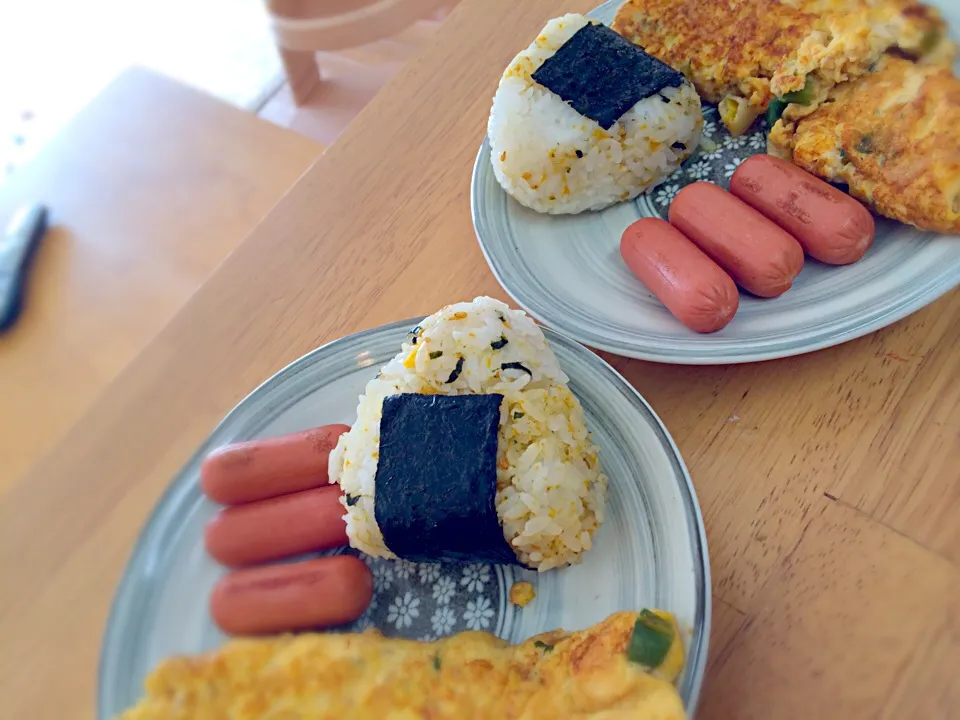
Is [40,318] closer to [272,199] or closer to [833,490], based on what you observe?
[272,199]

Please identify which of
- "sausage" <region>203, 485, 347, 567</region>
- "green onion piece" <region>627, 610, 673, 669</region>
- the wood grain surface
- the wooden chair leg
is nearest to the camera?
"green onion piece" <region>627, 610, 673, 669</region>

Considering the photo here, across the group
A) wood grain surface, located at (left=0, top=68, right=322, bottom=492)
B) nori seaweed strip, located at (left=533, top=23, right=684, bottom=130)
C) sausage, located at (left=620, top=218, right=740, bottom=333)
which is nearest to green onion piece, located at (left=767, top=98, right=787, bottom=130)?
nori seaweed strip, located at (left=533, top=23, right=684, bottom=130)

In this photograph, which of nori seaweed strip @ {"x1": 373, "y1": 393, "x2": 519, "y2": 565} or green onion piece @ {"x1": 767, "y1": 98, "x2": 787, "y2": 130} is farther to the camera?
green onion piece @ {"x1": 767, "y1": 98, "x2": 787, "y2": 130}

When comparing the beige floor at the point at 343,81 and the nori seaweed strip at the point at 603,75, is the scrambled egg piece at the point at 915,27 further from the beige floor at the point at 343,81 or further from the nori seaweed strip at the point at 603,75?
the beige floor at the point at 343,81

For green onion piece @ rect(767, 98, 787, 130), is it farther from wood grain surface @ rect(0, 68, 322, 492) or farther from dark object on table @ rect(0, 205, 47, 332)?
dark object on table @ rect(0, 205, 47, 332)

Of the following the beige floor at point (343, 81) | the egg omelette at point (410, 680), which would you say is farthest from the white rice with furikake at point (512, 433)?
the beige floor at point (343, 81)

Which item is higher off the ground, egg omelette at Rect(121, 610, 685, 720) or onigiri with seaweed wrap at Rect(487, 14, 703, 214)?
onigiri with seaweed wrap at Rect(487, 14, 703, 214)
